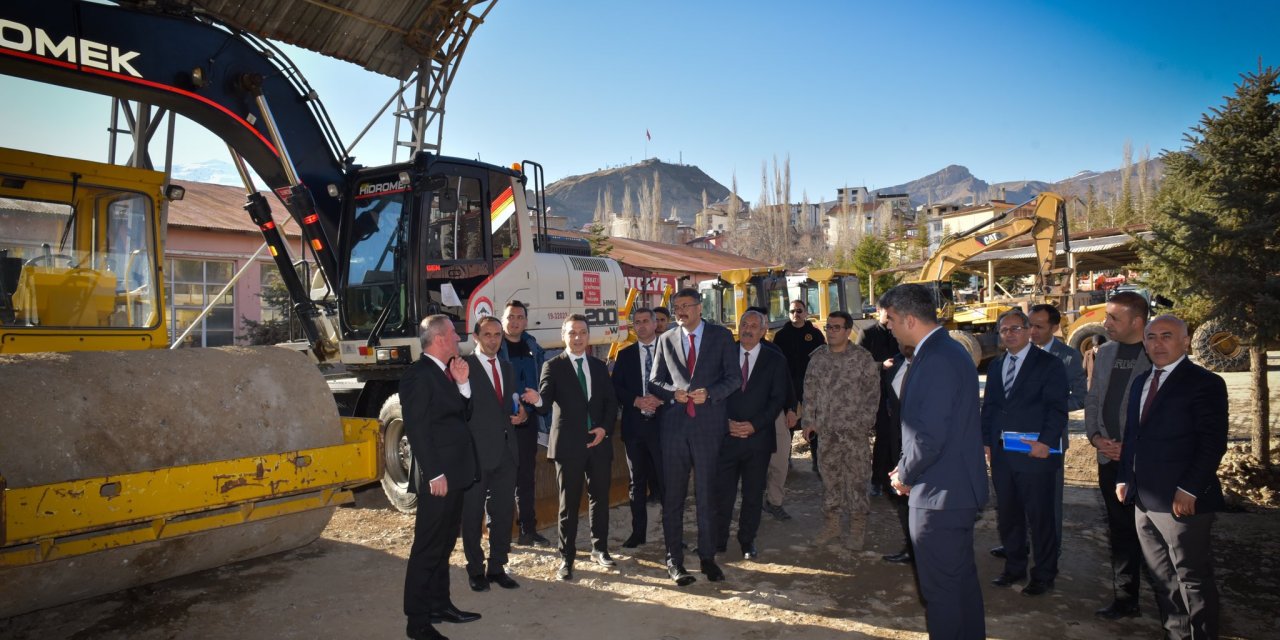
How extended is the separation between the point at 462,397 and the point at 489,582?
1.45 m

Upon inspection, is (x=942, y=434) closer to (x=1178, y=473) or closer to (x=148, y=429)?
(x=1178, y=473)

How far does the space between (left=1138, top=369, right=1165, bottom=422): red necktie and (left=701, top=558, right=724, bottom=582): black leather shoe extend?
2688 mm

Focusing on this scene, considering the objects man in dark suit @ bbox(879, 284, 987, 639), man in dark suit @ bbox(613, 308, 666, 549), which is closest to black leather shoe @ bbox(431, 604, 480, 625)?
man in dark suit @ bbox(613, 308, 666, 549)

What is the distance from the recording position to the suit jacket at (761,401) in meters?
5.96

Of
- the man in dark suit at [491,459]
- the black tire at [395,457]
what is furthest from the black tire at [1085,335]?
the man in dark suit at [491,459]

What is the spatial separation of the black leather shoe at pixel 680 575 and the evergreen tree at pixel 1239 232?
5890 millimetres

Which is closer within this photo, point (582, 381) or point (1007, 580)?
point (1007, 580)

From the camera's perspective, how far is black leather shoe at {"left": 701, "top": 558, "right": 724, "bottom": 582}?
5391 mm

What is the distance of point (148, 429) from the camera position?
14.2 feet

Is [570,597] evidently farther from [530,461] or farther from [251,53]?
[251,53]

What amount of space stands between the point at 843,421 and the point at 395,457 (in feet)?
13.3

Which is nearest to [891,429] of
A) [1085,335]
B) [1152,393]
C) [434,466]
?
[1152,393]

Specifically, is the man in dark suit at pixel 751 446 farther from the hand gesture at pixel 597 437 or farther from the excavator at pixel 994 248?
the excavator at pixel 994 248

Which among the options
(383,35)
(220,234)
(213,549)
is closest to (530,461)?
(213,549)
